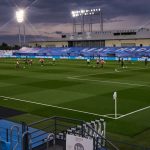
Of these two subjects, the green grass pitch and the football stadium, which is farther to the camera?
the green grass pitch

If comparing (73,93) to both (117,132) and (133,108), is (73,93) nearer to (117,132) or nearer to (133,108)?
(133,108)

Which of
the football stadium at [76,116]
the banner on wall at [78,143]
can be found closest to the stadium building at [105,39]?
the football stadium at [76,116]

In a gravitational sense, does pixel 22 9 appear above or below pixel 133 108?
above

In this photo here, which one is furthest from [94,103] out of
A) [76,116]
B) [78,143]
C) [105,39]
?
[105,39]

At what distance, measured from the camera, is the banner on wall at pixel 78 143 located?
10155mm

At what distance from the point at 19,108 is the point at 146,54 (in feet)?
263

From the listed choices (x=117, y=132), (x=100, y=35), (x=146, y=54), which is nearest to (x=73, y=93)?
(x=117, y=132)

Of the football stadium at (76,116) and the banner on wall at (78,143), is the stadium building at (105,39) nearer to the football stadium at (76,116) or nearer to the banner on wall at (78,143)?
the football stadium at (76,116)

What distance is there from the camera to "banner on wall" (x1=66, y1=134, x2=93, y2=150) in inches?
400

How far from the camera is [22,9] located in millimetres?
110500

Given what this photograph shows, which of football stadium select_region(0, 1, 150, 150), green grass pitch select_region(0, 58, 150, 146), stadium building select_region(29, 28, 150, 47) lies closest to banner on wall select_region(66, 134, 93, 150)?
football stadium select_region(0, 1, 150, 150)

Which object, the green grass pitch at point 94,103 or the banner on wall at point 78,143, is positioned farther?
the green grass pitch at point 94,103

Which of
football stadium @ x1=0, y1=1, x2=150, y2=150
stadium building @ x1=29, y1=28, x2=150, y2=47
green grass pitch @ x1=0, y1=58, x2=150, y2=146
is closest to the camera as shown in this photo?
football stadium @ x1=0, y1=1, x2=150, y2=150

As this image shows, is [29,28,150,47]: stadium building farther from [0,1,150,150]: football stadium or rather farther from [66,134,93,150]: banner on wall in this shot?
[66,134,93,150]: banner on wall
